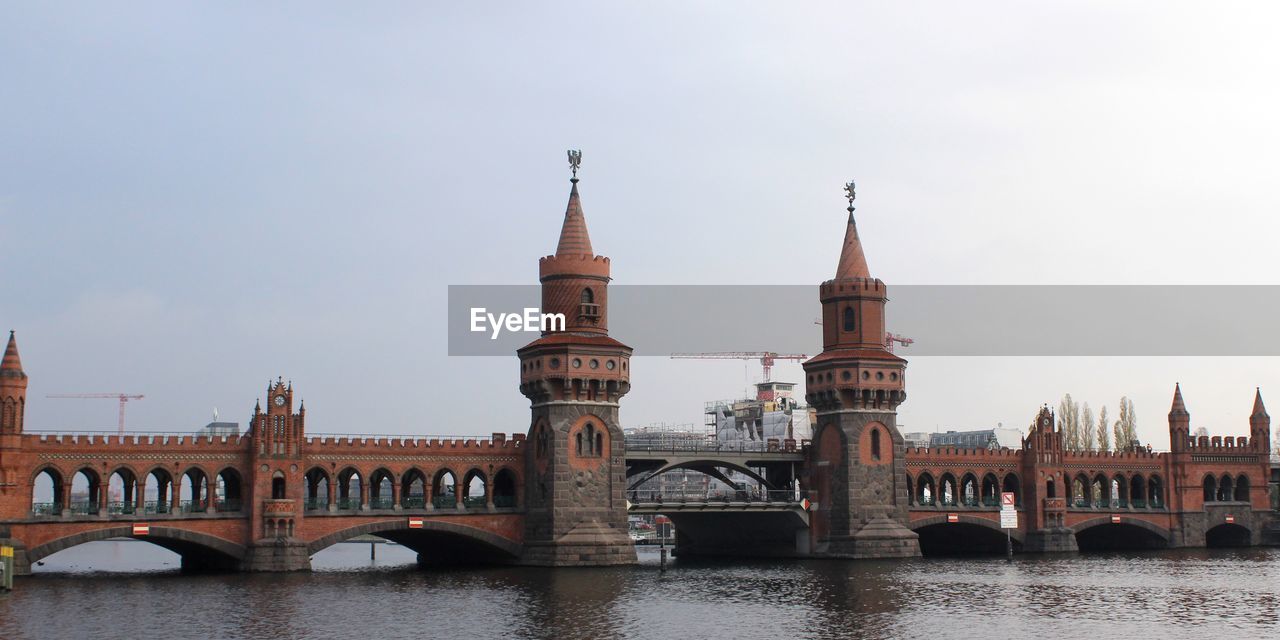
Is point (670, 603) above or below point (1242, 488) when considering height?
below

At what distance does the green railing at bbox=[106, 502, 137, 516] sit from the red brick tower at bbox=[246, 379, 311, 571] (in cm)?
705

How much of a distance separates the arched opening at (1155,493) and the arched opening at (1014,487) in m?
13.8

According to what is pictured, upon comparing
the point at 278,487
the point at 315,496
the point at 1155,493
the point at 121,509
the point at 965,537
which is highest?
the point at 278,487

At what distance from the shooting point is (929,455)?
113 meters

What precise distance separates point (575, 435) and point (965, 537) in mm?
42281

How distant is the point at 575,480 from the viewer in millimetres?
92500

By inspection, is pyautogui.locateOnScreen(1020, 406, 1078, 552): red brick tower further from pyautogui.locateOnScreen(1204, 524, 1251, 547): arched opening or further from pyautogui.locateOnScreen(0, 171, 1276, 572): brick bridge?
pyautogui.locateOnScreen(1204, 524, 1251, 547): arched opening

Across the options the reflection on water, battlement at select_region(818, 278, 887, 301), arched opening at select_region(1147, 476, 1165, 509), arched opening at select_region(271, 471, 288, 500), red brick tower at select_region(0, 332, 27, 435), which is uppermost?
battlement at select_region(818, 278, 887, 301)

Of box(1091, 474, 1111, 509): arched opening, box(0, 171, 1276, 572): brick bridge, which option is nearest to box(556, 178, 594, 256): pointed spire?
box(0, 171, 1276, 572): brick bridge

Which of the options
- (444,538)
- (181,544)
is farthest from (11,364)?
(444,538)

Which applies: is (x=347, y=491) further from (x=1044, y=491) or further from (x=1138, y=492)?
(x=1138, y=492)

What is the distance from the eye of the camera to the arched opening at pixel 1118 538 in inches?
4771

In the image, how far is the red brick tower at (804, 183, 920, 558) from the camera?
102 m

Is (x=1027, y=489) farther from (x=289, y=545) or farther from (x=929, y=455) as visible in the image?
(x=289, y=545)
